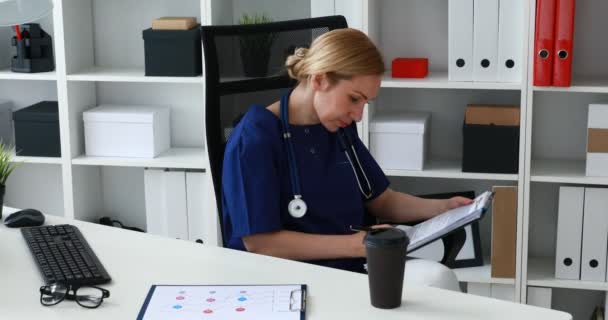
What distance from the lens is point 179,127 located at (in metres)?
3.82

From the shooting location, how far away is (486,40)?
3137mm

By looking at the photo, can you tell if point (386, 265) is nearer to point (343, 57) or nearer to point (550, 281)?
point (343, 57)

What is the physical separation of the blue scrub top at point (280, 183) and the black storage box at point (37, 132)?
5.40 ft

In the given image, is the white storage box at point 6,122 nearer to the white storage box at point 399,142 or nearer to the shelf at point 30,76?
the shelf at point 30,76

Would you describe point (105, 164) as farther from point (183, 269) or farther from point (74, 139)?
point (183, 269)

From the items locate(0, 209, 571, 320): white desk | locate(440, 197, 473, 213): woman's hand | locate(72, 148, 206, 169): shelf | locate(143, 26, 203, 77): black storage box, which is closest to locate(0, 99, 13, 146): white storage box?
locate(72, 148, 206, 169): shelf

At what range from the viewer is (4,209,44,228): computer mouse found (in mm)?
2223

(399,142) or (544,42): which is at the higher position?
(544,42)

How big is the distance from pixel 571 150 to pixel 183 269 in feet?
6.76

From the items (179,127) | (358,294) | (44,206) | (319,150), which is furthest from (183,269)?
(44,206)

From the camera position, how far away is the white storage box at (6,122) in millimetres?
3846

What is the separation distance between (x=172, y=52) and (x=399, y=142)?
0.97 metres

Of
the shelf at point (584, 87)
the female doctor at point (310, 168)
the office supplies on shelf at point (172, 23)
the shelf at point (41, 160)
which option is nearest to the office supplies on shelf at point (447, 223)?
the female doctor at point (310, 168)

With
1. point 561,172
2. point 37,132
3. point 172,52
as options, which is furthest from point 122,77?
point 561,172
